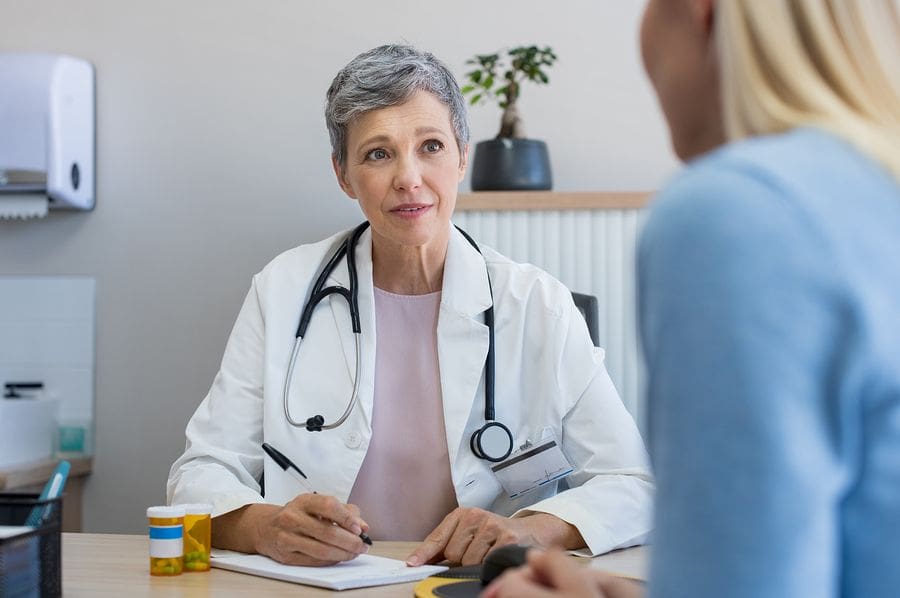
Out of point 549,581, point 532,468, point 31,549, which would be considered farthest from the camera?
point 532,468

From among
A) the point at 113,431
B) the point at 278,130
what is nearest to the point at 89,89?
the point at 278,130

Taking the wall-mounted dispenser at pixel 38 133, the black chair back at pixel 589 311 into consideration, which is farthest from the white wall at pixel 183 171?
the black chair back at pixel 589 311

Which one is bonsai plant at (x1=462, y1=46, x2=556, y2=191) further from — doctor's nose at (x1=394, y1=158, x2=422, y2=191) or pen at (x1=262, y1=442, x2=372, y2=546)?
pen at (x1=262, y1=442, x2=372, y2=546)

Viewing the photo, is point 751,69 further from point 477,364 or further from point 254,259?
point 254,259

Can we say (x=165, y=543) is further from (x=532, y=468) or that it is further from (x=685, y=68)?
(x=685, y=68)

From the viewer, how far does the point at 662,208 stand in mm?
523

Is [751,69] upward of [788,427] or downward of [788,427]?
upward

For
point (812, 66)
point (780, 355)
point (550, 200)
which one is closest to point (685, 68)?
point (812, 66)

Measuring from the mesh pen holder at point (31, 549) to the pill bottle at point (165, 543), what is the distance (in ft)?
0.49

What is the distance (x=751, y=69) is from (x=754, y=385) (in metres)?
0.19

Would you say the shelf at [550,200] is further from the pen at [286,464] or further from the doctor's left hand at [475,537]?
the doctor's left hand at [475,537]

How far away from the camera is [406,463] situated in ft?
5.89

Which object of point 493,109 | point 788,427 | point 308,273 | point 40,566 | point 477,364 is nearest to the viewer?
point 788,427

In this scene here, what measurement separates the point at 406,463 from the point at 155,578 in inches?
23.4
